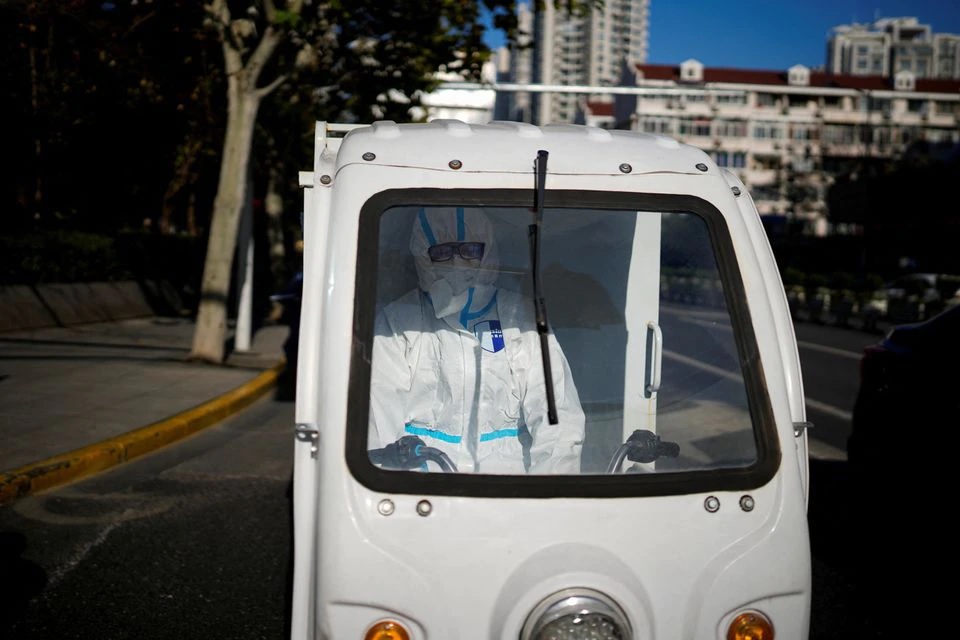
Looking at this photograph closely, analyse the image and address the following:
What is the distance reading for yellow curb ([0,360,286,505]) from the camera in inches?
227

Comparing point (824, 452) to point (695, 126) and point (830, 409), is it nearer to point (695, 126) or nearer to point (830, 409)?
point (830, 409)

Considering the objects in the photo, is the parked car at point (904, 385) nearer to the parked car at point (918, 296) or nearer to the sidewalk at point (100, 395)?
the sidewalk at point (100, 395)

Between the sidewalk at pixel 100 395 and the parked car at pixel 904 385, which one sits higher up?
the parked car at pixel 904 385

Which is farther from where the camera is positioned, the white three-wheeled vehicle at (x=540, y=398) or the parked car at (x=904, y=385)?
the parked car at (x=904, y=385)

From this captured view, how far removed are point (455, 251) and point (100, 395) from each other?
692 cm

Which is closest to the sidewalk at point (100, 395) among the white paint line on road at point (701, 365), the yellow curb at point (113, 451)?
the yellow curb at point (113, 451)

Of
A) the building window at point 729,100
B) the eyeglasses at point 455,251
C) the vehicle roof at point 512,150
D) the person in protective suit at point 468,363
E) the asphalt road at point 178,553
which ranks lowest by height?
the asphalt road at point 178,553

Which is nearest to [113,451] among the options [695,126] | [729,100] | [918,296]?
[918,296]

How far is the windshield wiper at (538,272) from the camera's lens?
2.38 meters

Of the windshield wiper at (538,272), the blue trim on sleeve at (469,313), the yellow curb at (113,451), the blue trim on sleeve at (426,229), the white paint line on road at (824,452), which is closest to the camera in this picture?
the windshield wiper at (538,272)

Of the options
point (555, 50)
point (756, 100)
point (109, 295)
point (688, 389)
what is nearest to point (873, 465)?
point (688, 389)

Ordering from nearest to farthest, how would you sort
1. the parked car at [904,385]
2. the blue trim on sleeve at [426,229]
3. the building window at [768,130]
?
the blue trim on sleeve at [426,229], the parked car at [904,385], the building window at [768,130]

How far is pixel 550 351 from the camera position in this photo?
2764 mm

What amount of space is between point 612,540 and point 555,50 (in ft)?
620
